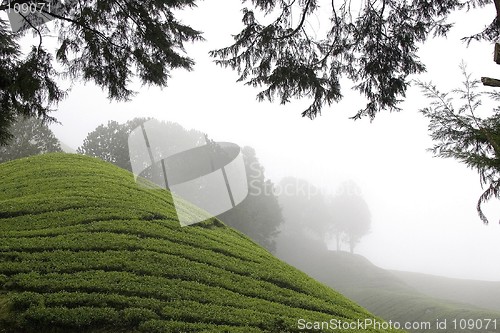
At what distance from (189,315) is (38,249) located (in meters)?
4.17

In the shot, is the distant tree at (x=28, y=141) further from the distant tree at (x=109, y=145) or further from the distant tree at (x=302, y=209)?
the distant tree at (x=302, y=209)

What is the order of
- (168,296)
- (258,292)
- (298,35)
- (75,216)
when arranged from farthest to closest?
(75,216) < (258,292) < (168,296) < (298,35)

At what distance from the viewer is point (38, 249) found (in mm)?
7340

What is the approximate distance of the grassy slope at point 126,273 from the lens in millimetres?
5578

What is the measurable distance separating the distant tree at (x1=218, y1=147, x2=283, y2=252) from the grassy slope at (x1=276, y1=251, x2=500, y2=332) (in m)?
10.3

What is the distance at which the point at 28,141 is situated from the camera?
1278 inches

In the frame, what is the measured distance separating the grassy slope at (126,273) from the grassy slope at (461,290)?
1320 inches

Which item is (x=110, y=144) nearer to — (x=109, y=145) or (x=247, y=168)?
(x=109, y=145)

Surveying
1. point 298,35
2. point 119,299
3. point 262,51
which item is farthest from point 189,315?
point 298,35

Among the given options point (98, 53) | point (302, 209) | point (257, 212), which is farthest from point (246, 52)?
point (302, 209)

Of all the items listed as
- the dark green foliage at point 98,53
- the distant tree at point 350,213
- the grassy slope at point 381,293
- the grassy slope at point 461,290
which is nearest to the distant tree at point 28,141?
the dark green foliage at point 98,53

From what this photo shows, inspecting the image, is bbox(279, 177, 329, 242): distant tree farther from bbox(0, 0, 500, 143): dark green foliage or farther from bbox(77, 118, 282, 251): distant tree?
bbox(0, 0, 500, 143): dark green foliage

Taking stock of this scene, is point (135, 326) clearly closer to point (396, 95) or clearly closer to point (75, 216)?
point (75, 216)

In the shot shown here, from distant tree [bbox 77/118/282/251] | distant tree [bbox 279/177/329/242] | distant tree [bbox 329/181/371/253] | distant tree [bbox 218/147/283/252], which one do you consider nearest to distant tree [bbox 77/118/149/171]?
distant tree [bbox 77/118/282/251]
